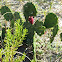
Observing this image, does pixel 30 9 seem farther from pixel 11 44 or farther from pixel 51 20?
pixel 11 44

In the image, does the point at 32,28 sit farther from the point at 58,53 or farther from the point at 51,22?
the point at 58,53

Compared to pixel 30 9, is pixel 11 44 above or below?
below

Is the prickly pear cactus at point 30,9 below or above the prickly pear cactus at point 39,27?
above

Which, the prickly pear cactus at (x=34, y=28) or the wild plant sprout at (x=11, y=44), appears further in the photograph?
the prickly pear cactus at (x=34, y=28)

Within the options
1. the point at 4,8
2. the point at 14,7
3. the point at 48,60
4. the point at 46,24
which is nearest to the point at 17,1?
the point at 14,7

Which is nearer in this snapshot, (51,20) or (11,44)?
(11,44)

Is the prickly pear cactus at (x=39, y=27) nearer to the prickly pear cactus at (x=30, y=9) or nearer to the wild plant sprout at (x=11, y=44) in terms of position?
the prickly pear cactus at (x=30, y=9)

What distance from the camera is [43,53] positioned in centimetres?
116

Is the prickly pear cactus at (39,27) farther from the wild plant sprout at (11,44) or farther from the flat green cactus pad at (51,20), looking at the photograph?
the wild plant sprout at (11,44)

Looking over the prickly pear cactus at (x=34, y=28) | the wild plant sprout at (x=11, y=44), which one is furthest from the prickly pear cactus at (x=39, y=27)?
the wild plant sprout at (x=11, y=44)

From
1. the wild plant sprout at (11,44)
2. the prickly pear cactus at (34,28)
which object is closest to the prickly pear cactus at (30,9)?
the prickly pear cactus at (34,28)

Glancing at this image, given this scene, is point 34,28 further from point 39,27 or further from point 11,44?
point 11,44

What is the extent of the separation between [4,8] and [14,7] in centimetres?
86

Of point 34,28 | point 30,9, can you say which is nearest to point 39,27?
point 34,28
